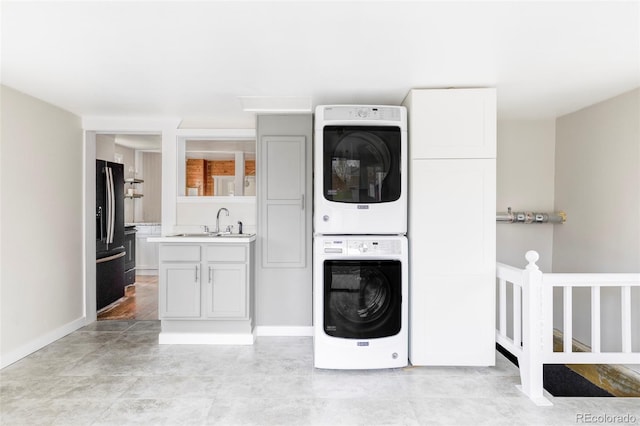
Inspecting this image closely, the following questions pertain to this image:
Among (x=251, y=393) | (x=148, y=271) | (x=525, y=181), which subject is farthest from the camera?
(x=148, y=271)

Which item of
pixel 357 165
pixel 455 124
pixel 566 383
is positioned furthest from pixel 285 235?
pixel 566 383

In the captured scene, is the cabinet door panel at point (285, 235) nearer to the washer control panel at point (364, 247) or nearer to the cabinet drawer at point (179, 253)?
the cabinet drawer at point (179, 253)

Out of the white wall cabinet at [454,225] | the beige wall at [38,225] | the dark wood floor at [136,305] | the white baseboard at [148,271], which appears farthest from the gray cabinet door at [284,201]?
the white baseboard at [148,271]

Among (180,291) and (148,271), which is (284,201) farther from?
(148,271)

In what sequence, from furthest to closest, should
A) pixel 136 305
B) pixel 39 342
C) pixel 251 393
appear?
pixel 136 305 → pixel 39 342 → pixel 251 393

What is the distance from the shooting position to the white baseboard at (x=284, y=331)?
11.7ft

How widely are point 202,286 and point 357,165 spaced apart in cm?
173

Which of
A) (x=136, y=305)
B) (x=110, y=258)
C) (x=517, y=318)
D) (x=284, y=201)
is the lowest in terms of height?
(x=136, y=305)

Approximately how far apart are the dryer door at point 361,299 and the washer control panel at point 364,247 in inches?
2.6

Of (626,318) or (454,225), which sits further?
(454,225)

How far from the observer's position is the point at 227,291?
10.9 feet

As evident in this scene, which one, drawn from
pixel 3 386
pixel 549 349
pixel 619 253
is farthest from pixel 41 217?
pixel 619 253

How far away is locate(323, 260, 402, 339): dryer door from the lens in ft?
9.11

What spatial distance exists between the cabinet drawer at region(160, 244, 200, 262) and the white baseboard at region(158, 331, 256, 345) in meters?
0.66
